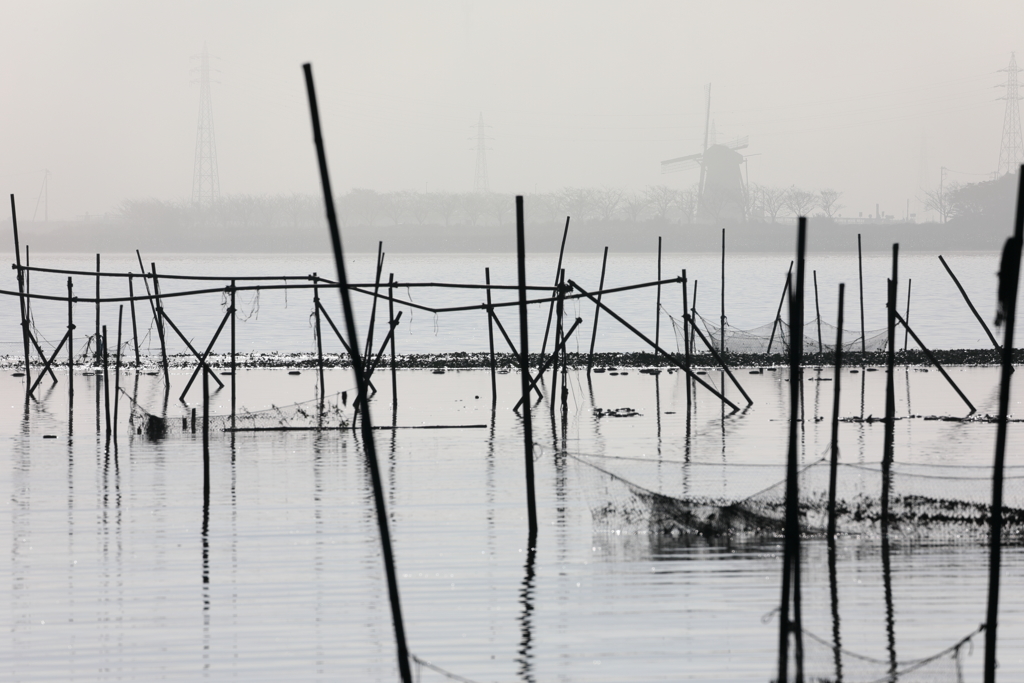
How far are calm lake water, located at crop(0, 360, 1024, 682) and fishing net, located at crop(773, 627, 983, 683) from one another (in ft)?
1.49

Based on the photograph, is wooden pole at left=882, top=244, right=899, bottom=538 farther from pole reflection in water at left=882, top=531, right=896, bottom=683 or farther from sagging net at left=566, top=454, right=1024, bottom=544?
pole reflection in water at left=882, top=531, right=896, bottom=683

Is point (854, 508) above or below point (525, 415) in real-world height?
below

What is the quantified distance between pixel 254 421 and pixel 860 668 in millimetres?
11130

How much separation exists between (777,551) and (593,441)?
620cm

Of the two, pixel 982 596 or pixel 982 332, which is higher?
pixel 982 332

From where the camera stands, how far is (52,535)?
9969mm

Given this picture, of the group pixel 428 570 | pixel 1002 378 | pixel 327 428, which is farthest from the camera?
pixel 327 428

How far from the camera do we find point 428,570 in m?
8.59

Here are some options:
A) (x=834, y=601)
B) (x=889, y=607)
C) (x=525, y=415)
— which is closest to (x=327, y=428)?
(x=525, y=415)

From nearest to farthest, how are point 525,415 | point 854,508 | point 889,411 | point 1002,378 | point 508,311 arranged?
point 1002,378
point 854,508
point 525,415
point 889,411
point 508,311

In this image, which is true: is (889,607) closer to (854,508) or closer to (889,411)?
(854,508)

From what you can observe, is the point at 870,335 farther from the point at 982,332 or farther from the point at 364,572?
the point at 364,572

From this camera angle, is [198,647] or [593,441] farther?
[593,441]

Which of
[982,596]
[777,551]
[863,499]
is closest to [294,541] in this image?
[777,551]
